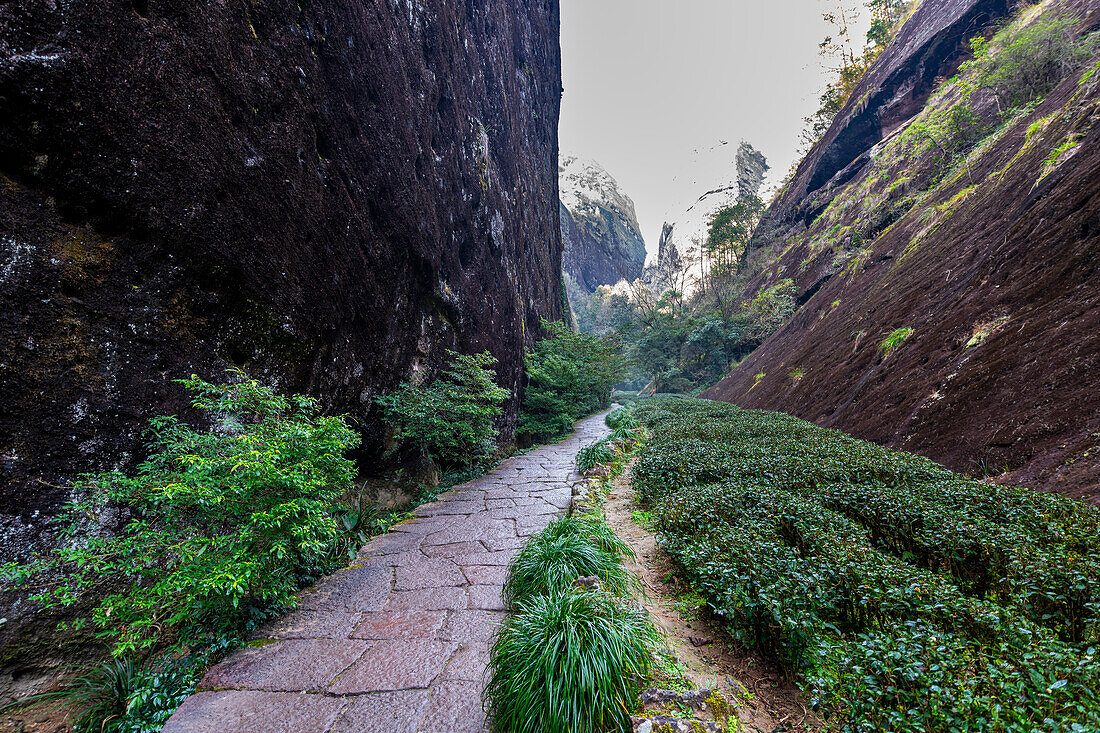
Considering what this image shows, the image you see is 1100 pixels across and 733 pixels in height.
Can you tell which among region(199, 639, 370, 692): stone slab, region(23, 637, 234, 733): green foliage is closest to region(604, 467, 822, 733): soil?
region(199, 639, 370, 692): stone slab

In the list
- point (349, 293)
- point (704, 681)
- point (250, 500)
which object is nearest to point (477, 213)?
point (349, 293)

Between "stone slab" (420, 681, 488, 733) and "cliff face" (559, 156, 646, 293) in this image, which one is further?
"cliff face" (559, 156, 646, 293)

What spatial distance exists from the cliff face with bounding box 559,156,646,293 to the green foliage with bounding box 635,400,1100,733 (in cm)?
4845

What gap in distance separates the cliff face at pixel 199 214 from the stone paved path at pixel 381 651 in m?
1.41

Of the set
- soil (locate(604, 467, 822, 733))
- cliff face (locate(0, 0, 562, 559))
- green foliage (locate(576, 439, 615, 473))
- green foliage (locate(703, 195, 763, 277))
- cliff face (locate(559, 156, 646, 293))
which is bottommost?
soil (locate(604, 467, 822, 733))

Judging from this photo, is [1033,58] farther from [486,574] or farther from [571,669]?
[486,574]

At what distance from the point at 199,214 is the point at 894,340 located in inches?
388

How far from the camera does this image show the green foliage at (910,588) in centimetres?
129

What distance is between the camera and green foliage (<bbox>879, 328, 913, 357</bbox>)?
6637mm

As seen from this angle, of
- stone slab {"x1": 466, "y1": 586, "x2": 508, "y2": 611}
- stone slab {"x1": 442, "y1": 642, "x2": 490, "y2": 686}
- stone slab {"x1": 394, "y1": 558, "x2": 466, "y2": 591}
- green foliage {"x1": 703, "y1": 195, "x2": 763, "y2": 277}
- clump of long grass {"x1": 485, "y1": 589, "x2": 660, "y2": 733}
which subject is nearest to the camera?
clump of long grass {"x1": 485, "y1": 589, "x2": 660, "y2": 733}

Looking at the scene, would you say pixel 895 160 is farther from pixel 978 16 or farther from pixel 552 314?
pixel 552 314

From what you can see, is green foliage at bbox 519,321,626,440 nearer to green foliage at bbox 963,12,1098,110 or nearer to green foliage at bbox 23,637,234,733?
green foliage at bbox 23,637,234,733

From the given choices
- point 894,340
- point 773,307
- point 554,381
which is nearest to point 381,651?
point 894,340

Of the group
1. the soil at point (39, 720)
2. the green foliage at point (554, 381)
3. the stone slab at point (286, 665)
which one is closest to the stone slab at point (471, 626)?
the stone slab at point (286, 665)
